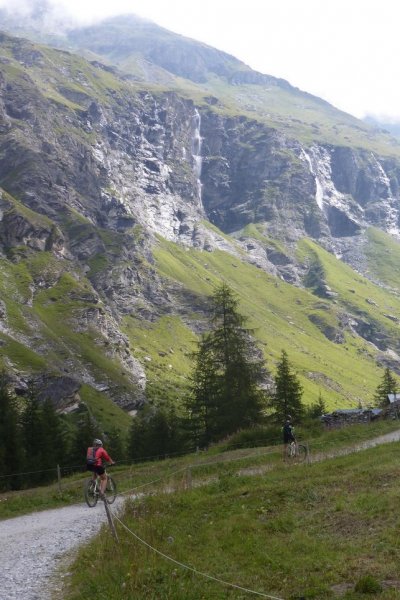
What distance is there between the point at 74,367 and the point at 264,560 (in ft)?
496

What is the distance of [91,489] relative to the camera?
2580 cm

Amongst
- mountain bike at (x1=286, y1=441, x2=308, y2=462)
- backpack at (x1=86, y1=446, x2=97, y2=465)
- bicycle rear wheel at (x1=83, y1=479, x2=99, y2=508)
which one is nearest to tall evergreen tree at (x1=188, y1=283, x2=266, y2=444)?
mountain bike at (x1=286, y1=441, x2=308, y2=462)

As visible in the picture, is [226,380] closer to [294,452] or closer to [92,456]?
[294,452]

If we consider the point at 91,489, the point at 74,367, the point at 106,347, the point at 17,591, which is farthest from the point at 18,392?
the point at 17,591

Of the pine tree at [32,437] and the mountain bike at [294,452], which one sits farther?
the pine tree at [32,437]


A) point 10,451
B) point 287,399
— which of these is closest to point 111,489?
point 287,399

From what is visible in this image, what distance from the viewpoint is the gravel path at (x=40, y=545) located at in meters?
14.6

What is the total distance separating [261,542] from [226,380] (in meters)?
37.8

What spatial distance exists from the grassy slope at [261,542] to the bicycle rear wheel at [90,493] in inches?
157

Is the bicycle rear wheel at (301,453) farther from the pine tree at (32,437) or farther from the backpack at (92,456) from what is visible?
the pine tree at (32,437)

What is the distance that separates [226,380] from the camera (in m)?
52.7

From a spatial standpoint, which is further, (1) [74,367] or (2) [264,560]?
A: (1) [74,367]

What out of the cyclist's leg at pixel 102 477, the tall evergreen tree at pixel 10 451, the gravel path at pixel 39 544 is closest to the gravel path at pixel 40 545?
the gravel path at pixel 39 544

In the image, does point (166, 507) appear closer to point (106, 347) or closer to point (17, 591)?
point (17, 591)
